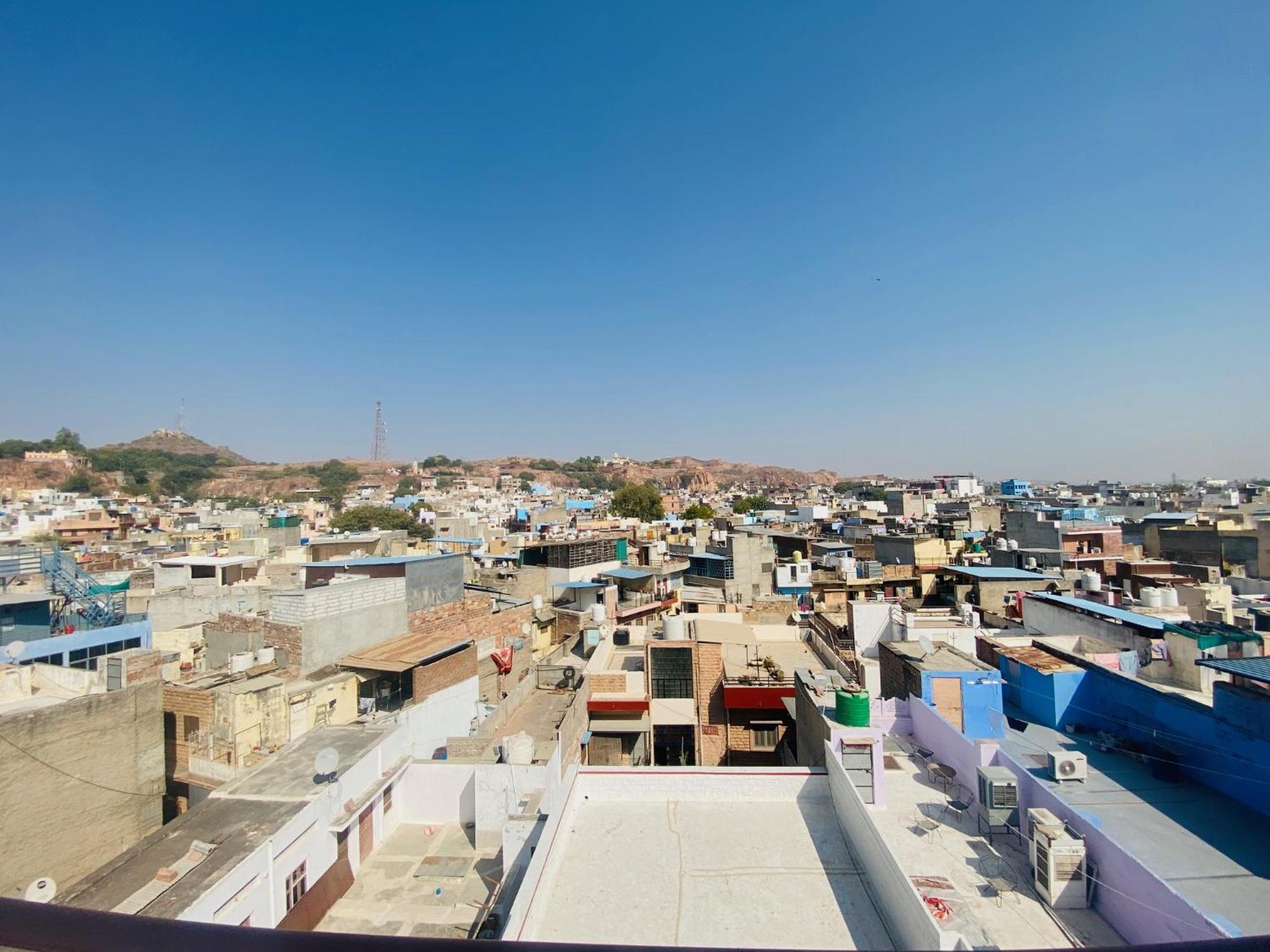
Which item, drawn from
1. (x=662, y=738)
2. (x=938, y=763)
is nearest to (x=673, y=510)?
(x=662, y=738)

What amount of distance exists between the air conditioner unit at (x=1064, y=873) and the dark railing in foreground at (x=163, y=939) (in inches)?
251

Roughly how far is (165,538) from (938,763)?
4740 centimetres

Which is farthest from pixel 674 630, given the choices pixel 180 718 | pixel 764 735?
pixel 180 718

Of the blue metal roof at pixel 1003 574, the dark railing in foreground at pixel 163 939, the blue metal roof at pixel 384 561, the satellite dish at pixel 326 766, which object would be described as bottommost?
the satellite dish at pixel 326 766

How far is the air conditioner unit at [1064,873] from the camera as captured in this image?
5809mm

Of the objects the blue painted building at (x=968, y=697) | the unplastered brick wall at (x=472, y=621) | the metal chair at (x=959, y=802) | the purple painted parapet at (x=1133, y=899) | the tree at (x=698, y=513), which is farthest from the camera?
the tree at (x=698, y=513)

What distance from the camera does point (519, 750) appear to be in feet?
35.2

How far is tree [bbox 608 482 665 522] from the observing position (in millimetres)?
67438

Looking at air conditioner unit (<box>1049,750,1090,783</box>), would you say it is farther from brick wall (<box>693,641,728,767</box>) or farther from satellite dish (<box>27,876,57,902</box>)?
satellite dish (<box>27,876,57,902</box>)

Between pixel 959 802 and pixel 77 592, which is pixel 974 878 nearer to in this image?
pixel 959 802

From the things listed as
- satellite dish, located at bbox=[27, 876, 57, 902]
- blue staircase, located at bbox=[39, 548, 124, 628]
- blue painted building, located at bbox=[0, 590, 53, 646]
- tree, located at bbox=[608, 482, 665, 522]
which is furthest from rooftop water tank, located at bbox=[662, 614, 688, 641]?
tree, located at bbox=[608, 482, 665, 522]

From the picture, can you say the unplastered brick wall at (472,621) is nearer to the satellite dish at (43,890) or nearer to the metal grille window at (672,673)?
the metal grille window at (672,673)

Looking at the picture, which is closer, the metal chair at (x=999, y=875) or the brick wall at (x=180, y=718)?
the metal chair at (x=999, y=875)

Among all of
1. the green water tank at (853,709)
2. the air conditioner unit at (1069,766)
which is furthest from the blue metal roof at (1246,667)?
the green water tank at (853,709)
